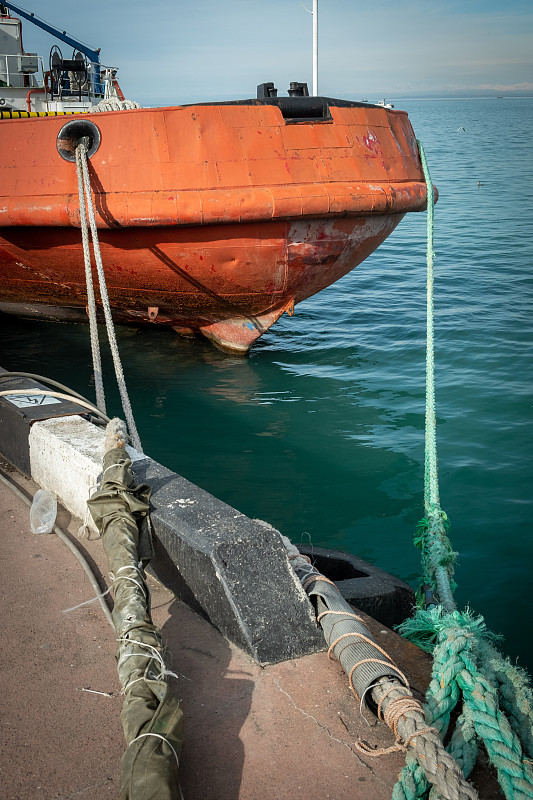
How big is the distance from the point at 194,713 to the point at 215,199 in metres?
3.92

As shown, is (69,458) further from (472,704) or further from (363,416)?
(363,416)

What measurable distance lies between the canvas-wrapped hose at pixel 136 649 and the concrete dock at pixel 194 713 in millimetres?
114

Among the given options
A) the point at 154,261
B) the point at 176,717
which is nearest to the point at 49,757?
the point at 176,717

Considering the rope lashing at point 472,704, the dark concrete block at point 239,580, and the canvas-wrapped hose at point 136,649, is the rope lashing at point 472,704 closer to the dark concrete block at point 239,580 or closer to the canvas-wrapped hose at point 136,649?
the dark concrete block at point 239,580

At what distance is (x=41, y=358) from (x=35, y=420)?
13.5 feet

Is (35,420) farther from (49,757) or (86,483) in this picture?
(49,757)

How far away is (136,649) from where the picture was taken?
190 cm

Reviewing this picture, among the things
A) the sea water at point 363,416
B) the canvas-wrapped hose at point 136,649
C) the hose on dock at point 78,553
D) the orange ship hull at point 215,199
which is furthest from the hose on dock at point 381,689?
the orange ship hull at point 215,199

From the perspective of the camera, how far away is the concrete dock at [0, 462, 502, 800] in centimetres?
168

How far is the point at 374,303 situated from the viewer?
376 inches

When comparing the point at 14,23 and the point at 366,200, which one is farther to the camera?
the point at 14,23

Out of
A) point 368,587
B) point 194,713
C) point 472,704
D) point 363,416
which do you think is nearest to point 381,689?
point 472,704

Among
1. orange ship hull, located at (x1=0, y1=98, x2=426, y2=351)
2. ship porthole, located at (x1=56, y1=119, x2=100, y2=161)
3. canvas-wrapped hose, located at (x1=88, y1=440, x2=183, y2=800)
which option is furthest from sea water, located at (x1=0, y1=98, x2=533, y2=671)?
ship porthole, located at (x1=56, y1=119, x2=100, y2=161)

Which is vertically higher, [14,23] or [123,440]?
[14,23]
